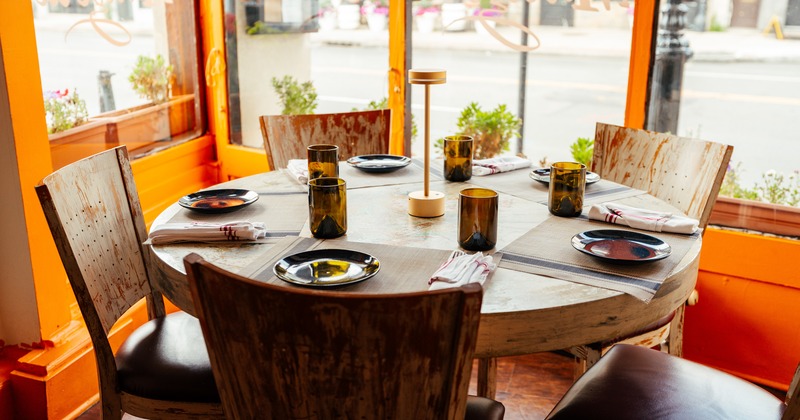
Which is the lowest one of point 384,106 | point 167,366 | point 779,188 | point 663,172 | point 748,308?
point 748,308

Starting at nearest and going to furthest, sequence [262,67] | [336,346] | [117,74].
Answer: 1. [336,346]
2. [117,74]
3. [262,67]

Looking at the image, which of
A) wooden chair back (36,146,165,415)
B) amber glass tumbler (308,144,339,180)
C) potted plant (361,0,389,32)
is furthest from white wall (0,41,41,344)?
potted plant (361,0,389,32)

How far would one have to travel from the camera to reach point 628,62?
8.77 feet

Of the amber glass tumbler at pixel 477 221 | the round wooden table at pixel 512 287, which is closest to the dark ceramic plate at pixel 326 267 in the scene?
the round wooden table at pixel 512 287

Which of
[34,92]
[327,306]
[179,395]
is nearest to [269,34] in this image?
[34,92]

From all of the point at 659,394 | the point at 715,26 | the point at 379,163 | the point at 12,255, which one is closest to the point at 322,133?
the point at 379,163

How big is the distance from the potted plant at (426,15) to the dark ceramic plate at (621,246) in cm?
169

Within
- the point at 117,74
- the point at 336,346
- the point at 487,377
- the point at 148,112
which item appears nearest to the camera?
the point at 336,346

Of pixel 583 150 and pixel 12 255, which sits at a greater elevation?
pixel 583 150

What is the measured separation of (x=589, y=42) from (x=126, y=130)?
1993 millimetres

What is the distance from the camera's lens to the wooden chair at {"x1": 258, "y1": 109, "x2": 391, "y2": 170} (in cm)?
264

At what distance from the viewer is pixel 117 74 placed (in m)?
3.00

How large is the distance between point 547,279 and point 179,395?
0.85m

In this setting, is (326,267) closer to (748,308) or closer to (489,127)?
(489,127)
